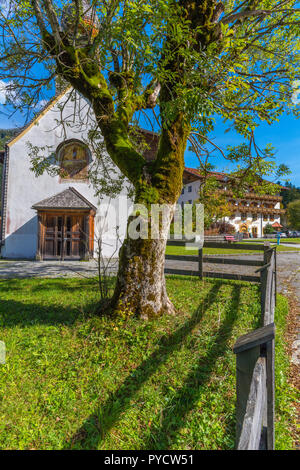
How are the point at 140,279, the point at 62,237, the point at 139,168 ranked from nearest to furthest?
the point at 140,279 → the point at 139,168 → the point at 62,237

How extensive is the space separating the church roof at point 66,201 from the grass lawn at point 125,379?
9220mm

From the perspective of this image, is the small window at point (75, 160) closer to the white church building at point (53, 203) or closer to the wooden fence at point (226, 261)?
the white church building at point (53, 203)

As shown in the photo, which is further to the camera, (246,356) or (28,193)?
(28,193)

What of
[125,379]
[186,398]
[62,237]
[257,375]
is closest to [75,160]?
[62,237]

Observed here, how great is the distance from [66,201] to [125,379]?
12341 mm

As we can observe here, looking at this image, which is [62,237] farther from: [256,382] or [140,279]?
[256,382]

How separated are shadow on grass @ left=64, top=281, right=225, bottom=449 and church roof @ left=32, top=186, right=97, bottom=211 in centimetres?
1102

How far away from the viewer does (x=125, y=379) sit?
118 inches

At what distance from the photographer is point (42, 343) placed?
3.78m

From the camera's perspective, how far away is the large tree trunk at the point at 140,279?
14.0ft

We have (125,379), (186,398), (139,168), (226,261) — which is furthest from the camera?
(226,261)

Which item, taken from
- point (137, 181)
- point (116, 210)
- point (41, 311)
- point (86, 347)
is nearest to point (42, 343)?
point (86, 347)

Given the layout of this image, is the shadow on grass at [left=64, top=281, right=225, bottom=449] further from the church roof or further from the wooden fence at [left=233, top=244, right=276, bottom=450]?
the church roof

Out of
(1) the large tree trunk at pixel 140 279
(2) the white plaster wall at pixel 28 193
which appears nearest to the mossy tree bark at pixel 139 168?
(1) the large tree trunk at pixel 140 279
